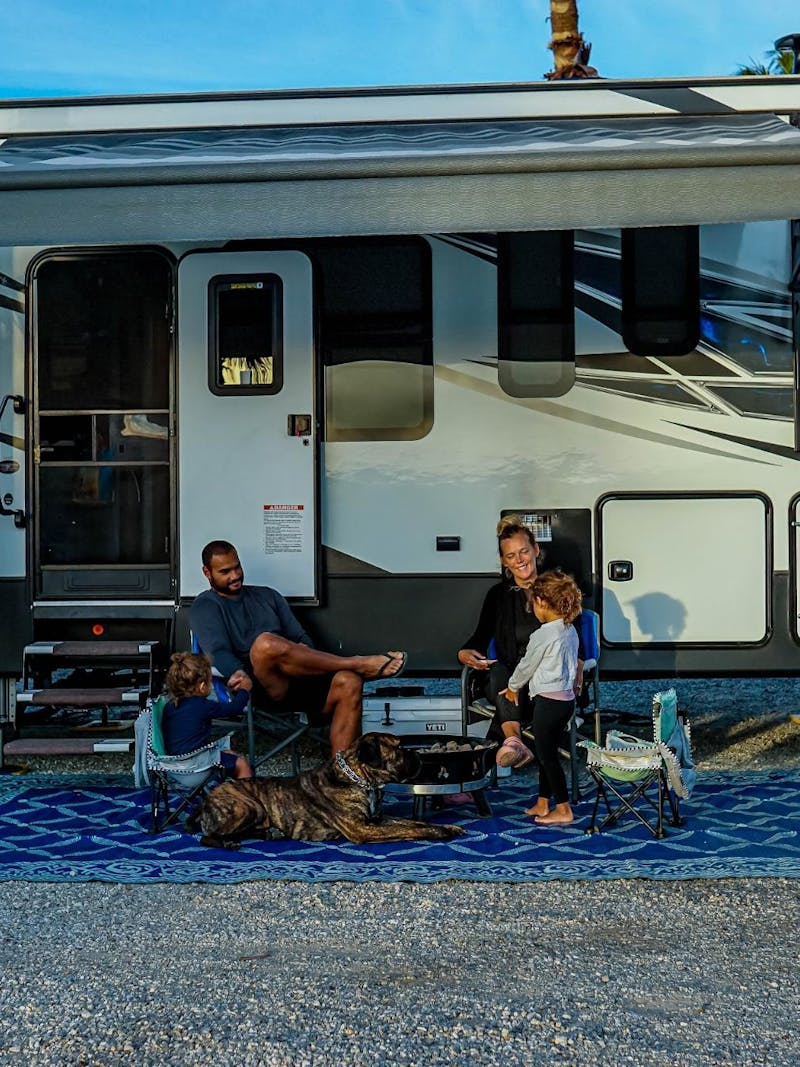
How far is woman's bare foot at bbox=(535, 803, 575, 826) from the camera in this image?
16.9 feet

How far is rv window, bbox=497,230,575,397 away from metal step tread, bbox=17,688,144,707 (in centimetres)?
214

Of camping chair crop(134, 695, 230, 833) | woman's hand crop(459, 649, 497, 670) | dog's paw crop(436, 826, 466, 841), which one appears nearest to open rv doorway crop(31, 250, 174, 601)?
camping chair crop(134, 695, 230, 833)

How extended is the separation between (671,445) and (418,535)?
1182 millimetres

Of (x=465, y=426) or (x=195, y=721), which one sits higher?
(x=465, y=426)

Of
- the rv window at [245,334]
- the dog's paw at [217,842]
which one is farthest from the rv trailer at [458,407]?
the dog's paw at [217,842]

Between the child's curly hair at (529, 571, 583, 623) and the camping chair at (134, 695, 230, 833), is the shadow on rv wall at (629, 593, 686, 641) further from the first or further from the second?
the camping chair at (134, 695, 230, 833)

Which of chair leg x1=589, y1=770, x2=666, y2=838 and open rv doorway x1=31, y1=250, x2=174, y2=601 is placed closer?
chair leg x1=589, y1=770, x2=666, y2=838

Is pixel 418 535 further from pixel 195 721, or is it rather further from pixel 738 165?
pixel 738 165

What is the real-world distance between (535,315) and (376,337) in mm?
713

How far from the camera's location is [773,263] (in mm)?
6039

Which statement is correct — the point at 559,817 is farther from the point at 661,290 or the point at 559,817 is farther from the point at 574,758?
the point at 661,290

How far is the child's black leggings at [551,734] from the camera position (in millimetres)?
5156

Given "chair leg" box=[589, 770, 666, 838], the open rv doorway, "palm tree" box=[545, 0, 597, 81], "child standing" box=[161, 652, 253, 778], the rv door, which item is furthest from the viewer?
"palm tree" box=[545, 0, 597, 81]

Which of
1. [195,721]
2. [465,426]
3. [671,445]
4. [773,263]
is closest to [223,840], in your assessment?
[195,721]
